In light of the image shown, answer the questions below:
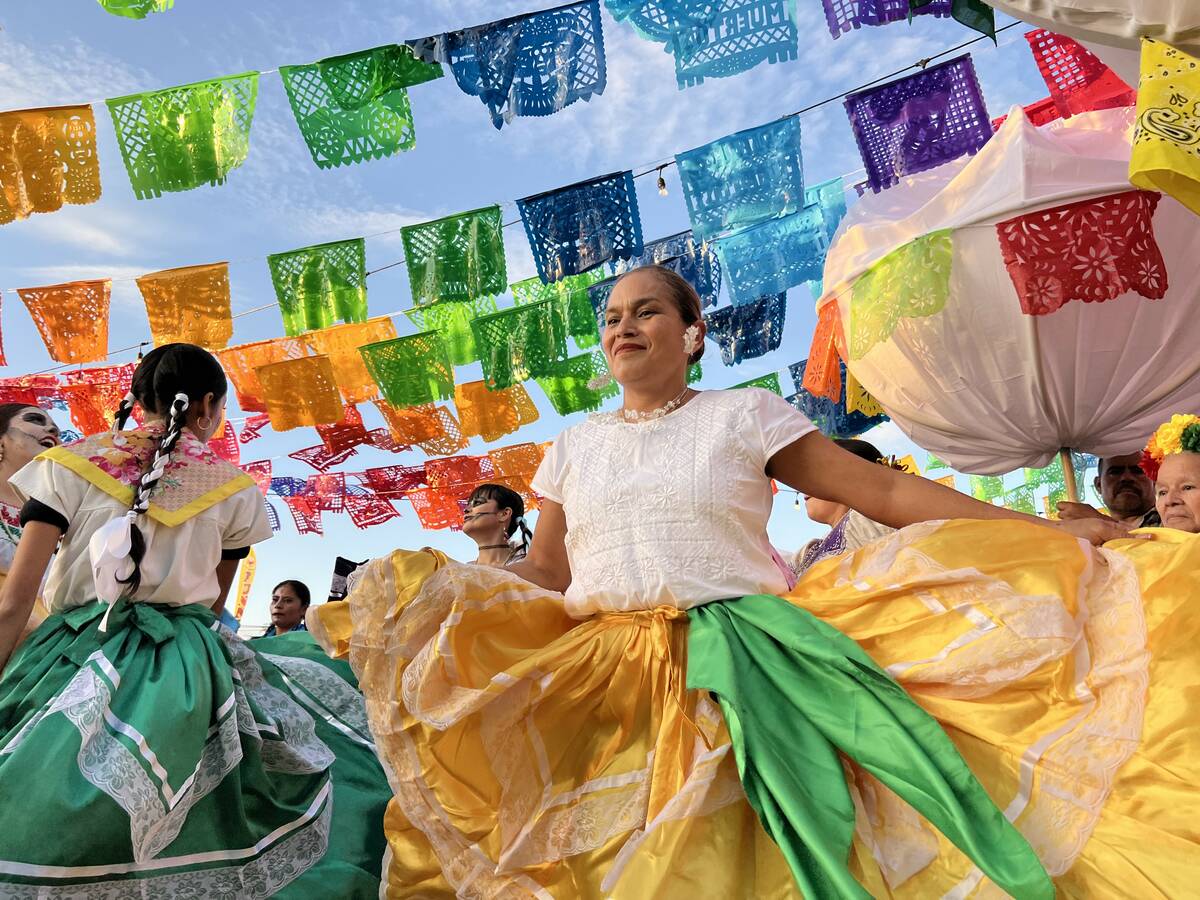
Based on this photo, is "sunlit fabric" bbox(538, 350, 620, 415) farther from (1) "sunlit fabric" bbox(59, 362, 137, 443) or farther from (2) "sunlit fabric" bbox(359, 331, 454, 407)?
(1) "sunlit fabric" bbox(59, 362, 137, 443)

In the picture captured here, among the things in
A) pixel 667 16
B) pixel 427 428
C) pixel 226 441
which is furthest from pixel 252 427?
pixel 667 16

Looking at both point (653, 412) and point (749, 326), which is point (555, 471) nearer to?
point (653, 412)

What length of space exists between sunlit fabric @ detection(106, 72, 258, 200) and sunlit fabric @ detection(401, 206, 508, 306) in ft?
4.34

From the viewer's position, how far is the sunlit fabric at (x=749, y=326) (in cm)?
705

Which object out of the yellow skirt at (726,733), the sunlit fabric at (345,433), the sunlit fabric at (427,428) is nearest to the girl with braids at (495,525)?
the yellow skirt at (726,733)

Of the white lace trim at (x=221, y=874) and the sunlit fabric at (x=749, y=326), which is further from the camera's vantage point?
the sunlit fabric at (x=749, y=326)

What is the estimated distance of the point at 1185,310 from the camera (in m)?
4.21

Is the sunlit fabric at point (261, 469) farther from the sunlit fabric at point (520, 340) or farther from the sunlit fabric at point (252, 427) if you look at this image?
the sunlit fabric at point (520, 340)

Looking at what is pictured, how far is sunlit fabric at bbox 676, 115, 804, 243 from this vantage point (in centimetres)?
526

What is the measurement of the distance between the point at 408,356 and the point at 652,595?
17.0ft

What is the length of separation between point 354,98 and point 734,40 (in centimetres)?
193

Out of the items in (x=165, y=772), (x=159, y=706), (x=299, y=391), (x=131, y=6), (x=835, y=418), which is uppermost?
(x=131, y=6)

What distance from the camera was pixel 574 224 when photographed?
18.2 ft

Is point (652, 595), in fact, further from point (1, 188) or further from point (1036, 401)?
point (1, 188)
